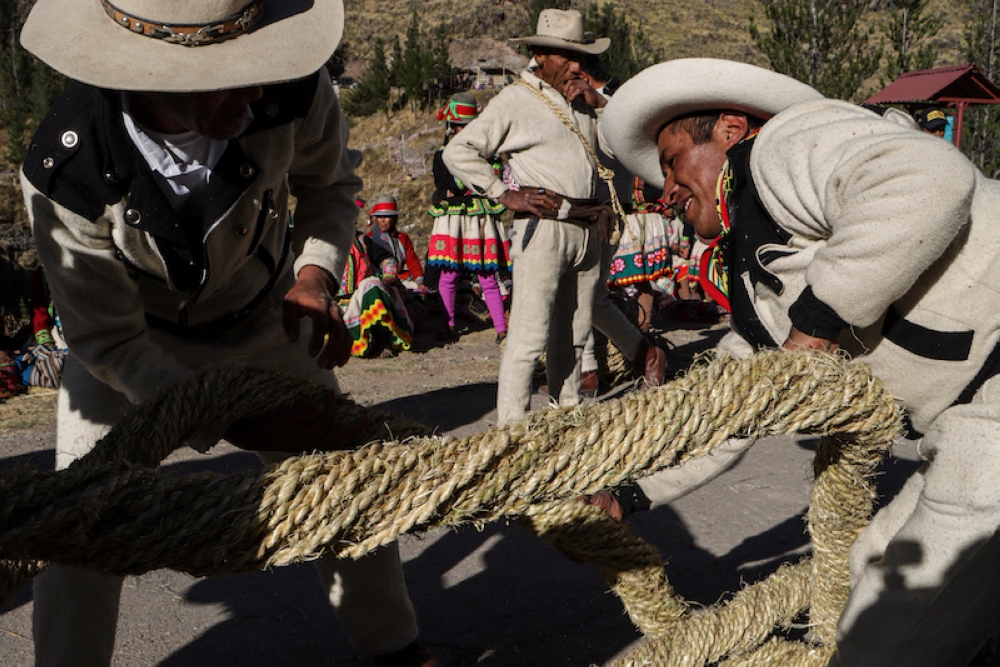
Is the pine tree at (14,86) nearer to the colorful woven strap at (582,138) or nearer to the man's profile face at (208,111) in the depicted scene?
the colorful woven strap at (582,138)

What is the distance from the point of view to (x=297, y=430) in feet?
6.45

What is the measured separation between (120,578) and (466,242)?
630cm

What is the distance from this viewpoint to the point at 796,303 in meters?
1.88

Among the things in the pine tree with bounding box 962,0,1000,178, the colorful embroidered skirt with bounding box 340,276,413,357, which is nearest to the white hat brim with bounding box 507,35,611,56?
the colorful embroidered skirt with bounding box 340,276,413,357

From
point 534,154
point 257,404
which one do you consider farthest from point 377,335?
point 257,404

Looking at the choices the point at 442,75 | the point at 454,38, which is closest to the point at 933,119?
the point at 442,75

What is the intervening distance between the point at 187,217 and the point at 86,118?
0.30 metres

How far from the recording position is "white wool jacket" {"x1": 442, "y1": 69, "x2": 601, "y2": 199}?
468cm

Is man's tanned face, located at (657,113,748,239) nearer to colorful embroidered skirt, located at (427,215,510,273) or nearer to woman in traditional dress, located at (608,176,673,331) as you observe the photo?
woman in traditional dress, located at (608,176,673,331)

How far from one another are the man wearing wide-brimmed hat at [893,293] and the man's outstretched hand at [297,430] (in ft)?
3.37

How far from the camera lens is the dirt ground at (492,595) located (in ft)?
9.16

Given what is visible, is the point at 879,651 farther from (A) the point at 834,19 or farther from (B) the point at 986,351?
(A) the point at 834,19

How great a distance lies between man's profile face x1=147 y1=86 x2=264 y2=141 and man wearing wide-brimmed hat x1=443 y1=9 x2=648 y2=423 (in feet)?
8.99

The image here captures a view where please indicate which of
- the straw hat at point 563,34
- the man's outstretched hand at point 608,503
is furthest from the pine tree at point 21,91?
the man's outstretched hand at point 608,503
